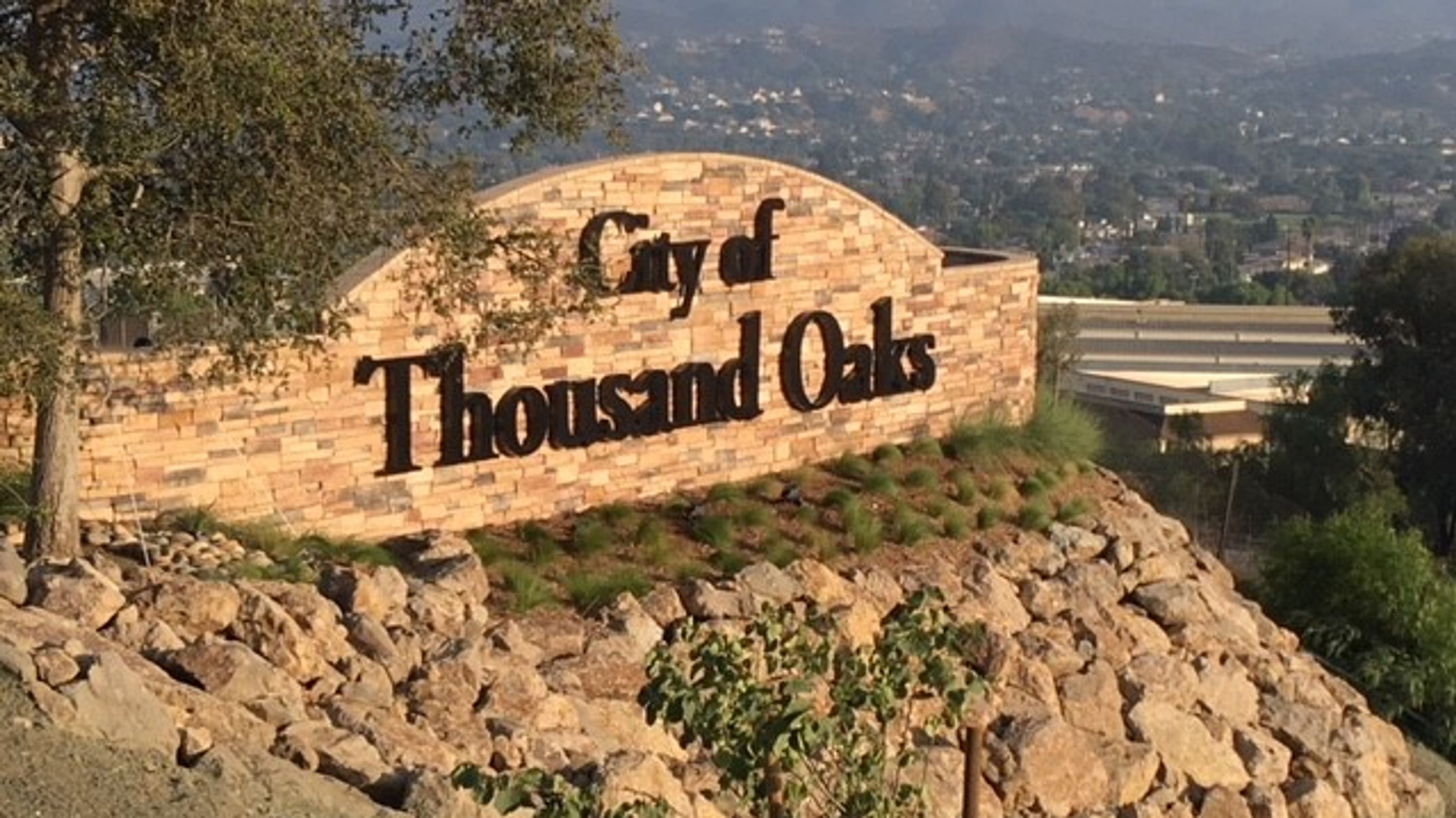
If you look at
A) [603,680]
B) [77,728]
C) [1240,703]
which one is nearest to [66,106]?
[77,728]

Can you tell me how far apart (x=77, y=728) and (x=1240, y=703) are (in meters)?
10.4

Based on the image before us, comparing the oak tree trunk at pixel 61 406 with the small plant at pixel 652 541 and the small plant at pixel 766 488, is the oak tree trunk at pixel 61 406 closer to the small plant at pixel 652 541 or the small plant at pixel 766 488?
the small plant at pixel 652 541

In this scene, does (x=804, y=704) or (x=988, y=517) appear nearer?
(x=804, y=704)

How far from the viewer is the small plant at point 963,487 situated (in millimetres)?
18469

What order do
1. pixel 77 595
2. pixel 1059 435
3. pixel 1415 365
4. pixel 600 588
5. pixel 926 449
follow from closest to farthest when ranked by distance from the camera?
pixel 77 595 < pixel 600 588 < pixel 926 449 < pixel 1059 435 < pixel 1415 365

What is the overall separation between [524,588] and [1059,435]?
7169 mm

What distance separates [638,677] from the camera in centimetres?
1430

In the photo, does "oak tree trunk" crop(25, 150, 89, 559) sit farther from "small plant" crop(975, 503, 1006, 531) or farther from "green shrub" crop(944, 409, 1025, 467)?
"green shrub" crop(944, 409, 1025, 467)

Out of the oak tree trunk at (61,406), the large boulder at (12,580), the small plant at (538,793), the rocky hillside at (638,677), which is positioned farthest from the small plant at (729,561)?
the small plant at (538,793)

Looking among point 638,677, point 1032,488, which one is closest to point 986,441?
point 1032,488

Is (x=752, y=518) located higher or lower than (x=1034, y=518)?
higher

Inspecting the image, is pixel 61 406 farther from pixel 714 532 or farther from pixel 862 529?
pixel 862 529

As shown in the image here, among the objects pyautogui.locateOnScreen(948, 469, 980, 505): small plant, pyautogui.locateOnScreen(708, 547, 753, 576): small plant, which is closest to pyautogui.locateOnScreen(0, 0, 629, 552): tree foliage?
pyautogui.locateOnScreen(708, 547, 753, 576): small plant

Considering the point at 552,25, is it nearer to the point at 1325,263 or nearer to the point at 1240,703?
the point at 1240,703
